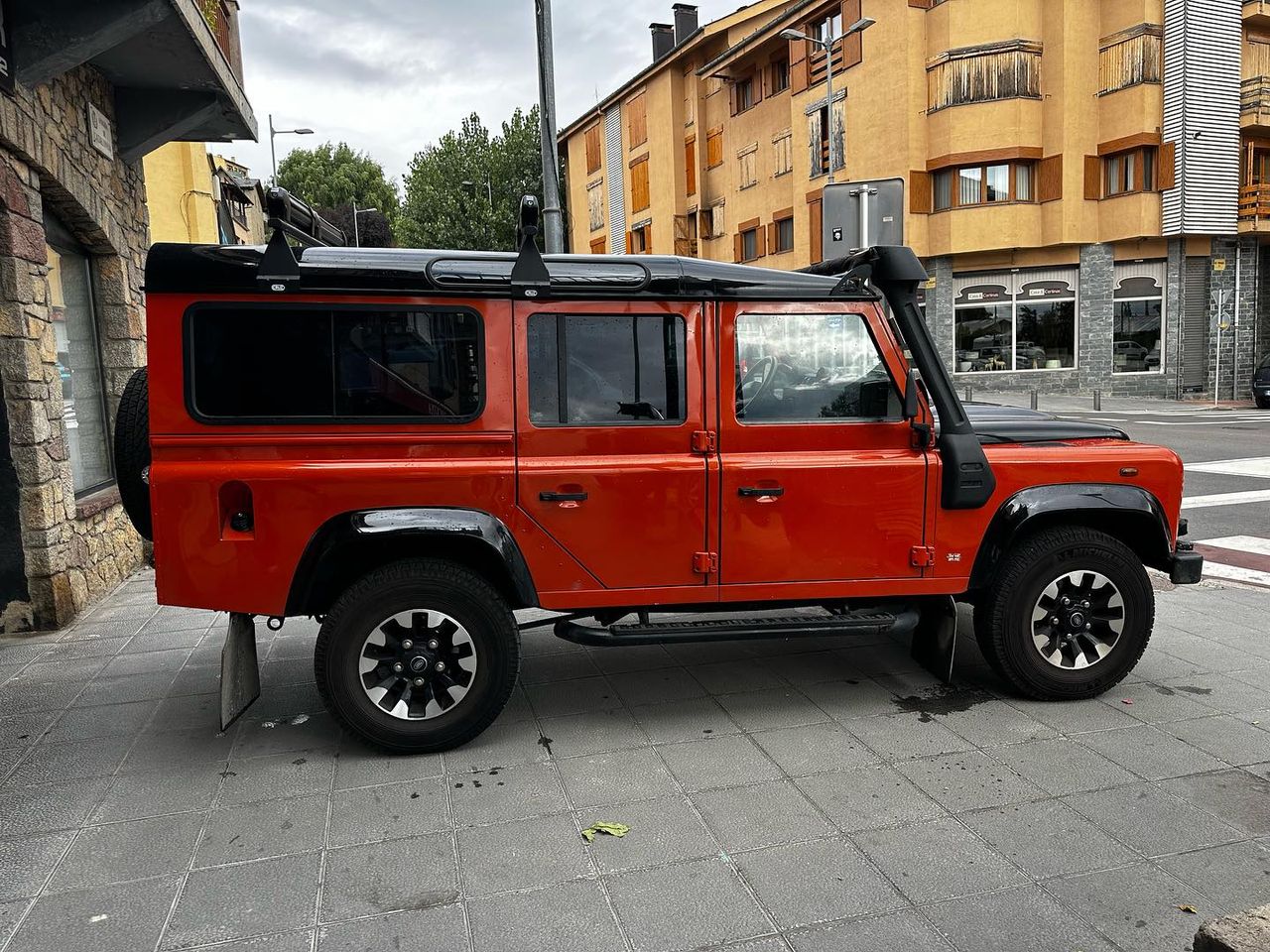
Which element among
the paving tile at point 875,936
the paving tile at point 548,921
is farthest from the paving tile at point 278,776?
the paving tile at point 875,936

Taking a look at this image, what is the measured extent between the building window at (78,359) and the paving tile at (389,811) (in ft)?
14.7

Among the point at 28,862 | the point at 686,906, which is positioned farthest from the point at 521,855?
the point at 28,862

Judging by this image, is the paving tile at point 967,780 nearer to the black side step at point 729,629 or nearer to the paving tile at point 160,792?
the black side step at point 729,629

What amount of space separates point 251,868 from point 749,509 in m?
2.43

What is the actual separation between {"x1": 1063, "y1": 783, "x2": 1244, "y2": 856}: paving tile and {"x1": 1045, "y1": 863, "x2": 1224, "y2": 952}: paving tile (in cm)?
20

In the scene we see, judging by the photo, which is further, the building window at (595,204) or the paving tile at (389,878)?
the building window at (595,204)

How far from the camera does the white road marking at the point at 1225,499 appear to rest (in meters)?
10.4

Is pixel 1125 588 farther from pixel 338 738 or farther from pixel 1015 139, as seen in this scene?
pixel 1015 139

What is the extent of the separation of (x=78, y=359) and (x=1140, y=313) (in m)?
28.4

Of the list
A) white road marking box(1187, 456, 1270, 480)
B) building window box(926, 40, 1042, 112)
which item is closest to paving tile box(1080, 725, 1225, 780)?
white road marking box(1187, 456, 1270, 480)

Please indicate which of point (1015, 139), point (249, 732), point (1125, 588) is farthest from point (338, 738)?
point (1015, 139)

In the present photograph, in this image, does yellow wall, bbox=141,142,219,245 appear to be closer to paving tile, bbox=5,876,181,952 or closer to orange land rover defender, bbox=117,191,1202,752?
orange land rover defender, bbox=117,191,1202,752

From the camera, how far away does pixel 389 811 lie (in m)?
3.67

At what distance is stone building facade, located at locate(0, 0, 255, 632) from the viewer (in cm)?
603
